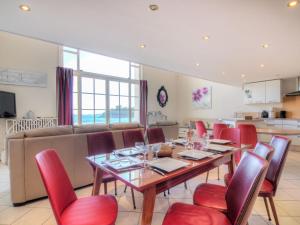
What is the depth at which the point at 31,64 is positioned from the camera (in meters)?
5.05

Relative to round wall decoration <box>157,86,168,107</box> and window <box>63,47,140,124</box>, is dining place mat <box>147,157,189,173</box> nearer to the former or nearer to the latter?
window <box>63,47,140,124</box>

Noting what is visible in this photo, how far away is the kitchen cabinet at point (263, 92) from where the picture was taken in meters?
5.76

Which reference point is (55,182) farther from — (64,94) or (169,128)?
(64,94)

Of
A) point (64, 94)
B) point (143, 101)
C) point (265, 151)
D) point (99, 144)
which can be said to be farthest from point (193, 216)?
point (143, 101)

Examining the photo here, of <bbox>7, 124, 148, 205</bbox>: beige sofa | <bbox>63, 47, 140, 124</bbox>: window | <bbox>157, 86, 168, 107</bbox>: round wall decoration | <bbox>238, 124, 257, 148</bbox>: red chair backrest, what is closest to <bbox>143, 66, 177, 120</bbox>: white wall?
<bbox>157, 86, 168, 107</bbox>: round wall decoration

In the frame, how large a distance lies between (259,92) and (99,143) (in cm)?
594

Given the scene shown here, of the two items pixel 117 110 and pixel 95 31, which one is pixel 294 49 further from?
pixel 117 110

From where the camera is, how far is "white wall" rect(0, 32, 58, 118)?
15.4 feet

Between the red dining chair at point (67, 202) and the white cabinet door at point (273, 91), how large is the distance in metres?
6.26

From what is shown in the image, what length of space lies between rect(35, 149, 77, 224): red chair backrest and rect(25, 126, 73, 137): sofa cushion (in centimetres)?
123

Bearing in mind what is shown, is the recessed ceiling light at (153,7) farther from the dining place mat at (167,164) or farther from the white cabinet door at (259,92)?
the white cabinet door at (259,92)

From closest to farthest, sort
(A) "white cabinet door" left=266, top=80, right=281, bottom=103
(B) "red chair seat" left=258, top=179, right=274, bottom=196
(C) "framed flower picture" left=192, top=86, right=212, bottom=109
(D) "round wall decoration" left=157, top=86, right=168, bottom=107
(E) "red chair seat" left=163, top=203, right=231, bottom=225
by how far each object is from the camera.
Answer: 1. (E) "red chair seat" left=163, top=203, right=231, bottom=225
2. (B) "red chair seat" left=258, top=179, right=274, bottom=196
3. (A) "white cabinet door" left=266, top=80, right=281, bottom=103
4. (C) "framed flower picture" left=192, top=86, right=212, bottom=109
5. (D) "round wall decoration" left=157, top=86, right=168, bottom=107

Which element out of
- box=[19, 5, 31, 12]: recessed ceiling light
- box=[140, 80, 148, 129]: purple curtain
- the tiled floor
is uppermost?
box=[19, 5, 31, 12]: recessed ceiling light

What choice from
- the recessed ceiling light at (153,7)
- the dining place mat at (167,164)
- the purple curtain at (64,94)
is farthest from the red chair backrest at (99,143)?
the purple curtain at (64,94)
